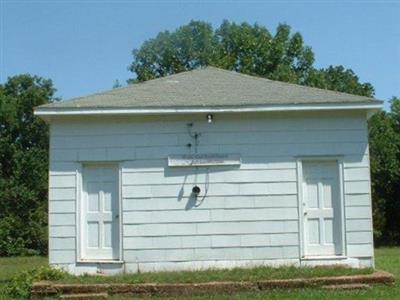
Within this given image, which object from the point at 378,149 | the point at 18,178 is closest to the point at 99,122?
the point at 18,178

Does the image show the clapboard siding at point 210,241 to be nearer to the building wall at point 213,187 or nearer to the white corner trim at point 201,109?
the building wall at point 213,187

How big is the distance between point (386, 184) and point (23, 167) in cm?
1777

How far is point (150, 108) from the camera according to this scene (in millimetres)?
12297

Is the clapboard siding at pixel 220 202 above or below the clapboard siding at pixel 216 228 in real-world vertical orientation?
above

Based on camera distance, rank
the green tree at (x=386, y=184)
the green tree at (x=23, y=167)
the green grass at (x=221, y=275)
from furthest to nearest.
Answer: the green tree at (x=386, y=184)
the green tree at (x=23, y=167)
the green grass at (x=221, y=275)

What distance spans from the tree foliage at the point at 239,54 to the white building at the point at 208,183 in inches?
1012

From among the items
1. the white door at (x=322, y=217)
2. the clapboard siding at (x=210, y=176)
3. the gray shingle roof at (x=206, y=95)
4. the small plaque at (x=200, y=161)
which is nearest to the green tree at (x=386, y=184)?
the gray shingle roof at (x=206, y=95)

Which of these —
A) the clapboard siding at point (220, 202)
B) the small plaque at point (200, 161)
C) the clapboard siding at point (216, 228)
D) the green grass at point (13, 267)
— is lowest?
the green grass at point (13, 267)

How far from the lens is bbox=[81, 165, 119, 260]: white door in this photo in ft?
40.8

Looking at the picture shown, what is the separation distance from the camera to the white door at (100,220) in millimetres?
12422

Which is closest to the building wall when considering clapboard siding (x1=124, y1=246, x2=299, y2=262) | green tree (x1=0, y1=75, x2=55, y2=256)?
clapboard siding (x1=124, y1=246, x2=299, y2=262)

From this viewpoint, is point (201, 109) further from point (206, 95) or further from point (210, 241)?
point (210, 241)

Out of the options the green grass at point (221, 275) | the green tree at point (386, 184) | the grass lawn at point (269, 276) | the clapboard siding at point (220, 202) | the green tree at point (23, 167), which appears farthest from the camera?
the green tree at point (386, 184)

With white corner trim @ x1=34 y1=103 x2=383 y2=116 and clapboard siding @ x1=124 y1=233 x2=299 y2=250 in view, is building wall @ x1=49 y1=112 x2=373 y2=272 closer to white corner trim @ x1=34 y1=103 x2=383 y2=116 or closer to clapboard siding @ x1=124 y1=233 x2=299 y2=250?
clapboard siding @ x1=124 y1=233 x2=299 y2=250
